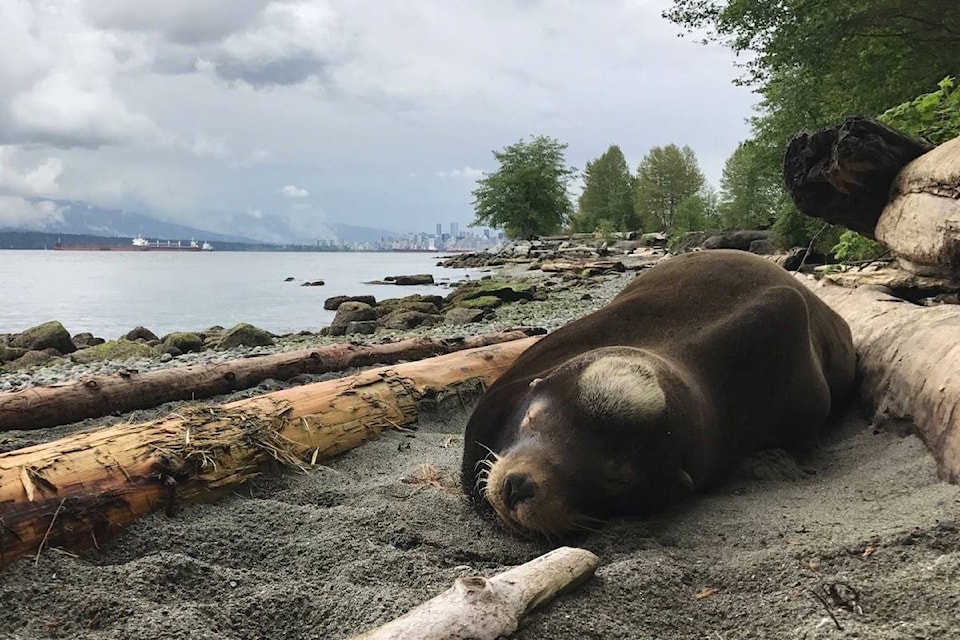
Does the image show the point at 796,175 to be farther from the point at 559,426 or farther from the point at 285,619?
the point at 285,619

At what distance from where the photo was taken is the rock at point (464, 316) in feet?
62.9

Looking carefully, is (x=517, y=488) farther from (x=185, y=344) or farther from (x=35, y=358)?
(x=35, y=358)

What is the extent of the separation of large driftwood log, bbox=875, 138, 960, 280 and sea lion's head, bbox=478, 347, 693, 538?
302cm

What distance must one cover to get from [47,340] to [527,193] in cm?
6915

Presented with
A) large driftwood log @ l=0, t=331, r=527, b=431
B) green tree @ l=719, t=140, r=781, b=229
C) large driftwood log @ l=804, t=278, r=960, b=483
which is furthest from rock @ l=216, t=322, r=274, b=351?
green tree @ l=719, t=140, r=781, b=229

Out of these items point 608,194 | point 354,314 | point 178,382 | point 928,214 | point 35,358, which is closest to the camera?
point 928,214

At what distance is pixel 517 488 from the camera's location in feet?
11.7

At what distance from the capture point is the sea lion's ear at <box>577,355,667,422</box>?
366 cm

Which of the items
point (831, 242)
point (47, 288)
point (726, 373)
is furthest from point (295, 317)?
point (47, 288)

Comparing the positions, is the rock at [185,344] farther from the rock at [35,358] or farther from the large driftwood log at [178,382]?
the large driftwood log at [178,382]

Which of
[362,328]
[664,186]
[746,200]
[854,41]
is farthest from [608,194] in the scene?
[362,328]

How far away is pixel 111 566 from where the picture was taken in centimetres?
319

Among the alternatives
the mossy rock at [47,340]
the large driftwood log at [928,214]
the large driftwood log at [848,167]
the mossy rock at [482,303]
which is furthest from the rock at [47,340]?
the large driftwood log at [928,214]

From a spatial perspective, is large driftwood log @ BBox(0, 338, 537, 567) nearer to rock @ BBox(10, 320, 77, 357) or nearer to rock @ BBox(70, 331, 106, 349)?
rock @ BBox(10, 320, 77, 357)
